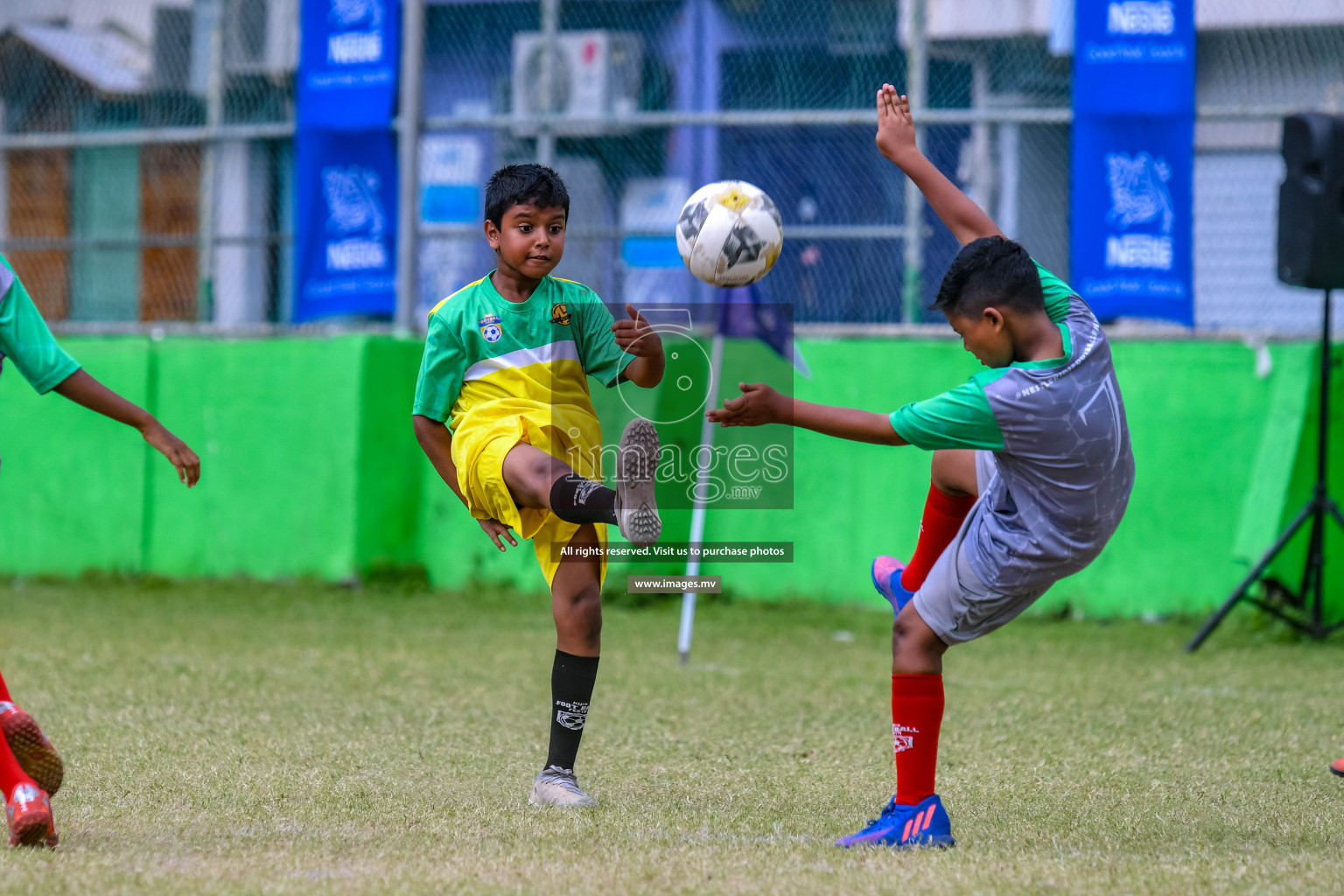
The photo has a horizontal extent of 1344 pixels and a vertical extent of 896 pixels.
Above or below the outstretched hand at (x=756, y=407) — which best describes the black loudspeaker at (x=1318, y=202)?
above

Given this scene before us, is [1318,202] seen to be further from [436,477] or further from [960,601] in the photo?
[436,477]

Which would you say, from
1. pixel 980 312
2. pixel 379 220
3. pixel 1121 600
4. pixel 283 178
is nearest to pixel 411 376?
pixel 379 220

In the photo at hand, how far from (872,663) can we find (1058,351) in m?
4.08

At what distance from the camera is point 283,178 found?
11414 mm

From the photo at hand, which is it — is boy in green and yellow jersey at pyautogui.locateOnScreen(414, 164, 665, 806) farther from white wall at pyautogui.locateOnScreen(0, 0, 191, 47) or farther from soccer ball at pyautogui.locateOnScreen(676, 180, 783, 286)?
white wall at pyautogui.locateOnScreen(0, 0, 191, 47)

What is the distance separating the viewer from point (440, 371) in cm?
457

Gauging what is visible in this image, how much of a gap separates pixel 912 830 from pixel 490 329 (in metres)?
1.89

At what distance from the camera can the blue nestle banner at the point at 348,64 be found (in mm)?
10477

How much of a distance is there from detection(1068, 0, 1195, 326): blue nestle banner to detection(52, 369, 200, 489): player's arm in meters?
6.30

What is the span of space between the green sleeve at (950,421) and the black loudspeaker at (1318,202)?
4.63 metres

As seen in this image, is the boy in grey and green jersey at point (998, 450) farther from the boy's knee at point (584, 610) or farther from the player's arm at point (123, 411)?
the player's arm at point (123, 411)

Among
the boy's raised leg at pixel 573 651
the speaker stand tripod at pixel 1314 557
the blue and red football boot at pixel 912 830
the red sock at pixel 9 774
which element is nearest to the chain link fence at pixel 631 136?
the speaker stand tripod at pixel 1314 557

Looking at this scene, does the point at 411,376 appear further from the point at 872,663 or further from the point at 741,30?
the point at 872,663

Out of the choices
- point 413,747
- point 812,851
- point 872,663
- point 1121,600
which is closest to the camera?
point 812,851
